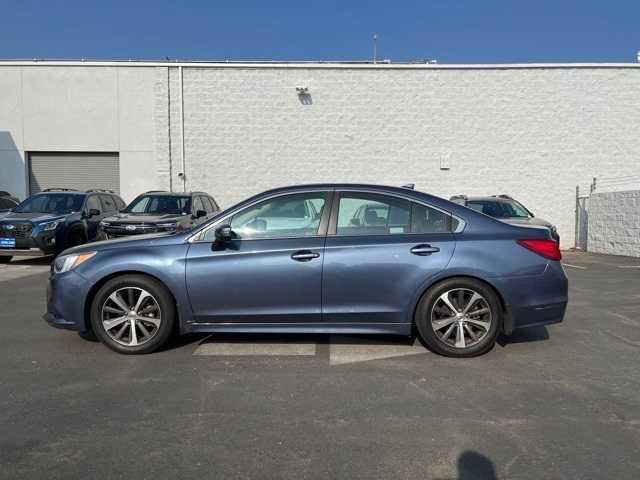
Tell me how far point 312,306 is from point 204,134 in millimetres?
13826

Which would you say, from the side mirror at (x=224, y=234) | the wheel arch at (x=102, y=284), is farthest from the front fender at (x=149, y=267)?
the side mirror at (x=224, y=234)

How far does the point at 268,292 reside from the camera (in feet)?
16.1

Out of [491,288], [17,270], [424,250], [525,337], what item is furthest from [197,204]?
[491,288]

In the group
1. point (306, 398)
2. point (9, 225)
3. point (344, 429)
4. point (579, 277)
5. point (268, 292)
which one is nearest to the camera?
point (344, 429)

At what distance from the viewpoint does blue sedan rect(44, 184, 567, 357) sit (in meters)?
4.91

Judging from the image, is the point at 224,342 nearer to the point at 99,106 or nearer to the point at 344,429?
the point at 344,429

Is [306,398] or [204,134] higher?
[204,134]

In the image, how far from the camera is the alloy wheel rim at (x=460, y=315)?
496 centimetres

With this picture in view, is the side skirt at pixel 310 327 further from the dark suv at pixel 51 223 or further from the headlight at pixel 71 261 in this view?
the dark suv at pixel 51 223

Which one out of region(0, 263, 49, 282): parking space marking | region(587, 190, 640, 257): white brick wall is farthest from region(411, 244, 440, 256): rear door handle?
region(587, 190, 640, 257): white brick wall

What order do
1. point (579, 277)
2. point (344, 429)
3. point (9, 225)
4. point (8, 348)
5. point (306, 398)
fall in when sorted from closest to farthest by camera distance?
point (344, 429)
point (306, 398)
point (8, 348)
point (579, 277)
point (9, 225)

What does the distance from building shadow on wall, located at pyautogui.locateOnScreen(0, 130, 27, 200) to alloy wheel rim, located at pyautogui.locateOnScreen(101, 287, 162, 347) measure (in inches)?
607

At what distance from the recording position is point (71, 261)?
509 cm

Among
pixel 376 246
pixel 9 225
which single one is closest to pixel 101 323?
pixel 376 246
